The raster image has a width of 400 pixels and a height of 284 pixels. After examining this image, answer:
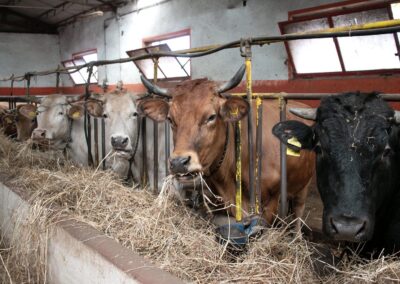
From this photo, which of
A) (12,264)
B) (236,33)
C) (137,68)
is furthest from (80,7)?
(12,264)

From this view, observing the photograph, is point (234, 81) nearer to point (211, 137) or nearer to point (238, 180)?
point (211, 137)

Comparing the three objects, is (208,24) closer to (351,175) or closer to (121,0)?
(121,0)

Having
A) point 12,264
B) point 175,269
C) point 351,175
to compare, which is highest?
point 351,175

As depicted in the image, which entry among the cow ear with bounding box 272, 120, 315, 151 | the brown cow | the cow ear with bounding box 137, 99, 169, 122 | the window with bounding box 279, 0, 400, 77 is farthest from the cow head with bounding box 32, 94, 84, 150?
the window with bounding box 279, 0, 400, 77

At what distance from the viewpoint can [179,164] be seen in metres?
2.59

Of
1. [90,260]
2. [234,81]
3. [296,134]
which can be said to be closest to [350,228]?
[296,134]

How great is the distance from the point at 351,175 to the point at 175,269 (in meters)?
1.03

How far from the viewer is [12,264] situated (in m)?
3.47

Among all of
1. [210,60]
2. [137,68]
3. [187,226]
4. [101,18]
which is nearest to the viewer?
[187,226]

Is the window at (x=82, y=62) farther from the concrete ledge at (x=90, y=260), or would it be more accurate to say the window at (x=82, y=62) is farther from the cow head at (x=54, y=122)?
the concrete ledge at (x=90, y=260)

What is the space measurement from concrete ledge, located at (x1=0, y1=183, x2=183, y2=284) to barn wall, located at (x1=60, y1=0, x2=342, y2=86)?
571 centimetres

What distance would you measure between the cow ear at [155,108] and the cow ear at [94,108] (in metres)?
1.23

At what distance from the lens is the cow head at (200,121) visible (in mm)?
2645

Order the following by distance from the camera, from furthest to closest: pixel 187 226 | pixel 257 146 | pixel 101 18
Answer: pixel 101 18
pixel 257 146
pixel 187 226
